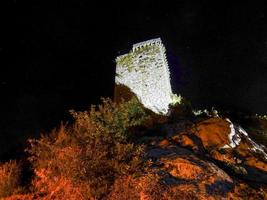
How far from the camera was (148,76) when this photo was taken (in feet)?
44.4

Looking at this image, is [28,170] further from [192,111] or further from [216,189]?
[192,111]

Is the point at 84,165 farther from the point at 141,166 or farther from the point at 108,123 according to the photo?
the point at 108,123

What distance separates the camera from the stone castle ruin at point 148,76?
13.3m

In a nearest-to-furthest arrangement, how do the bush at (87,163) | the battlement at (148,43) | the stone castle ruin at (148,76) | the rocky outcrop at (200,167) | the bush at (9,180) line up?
the rocky outcrop at (200,167)
the bush at (87,163)
the bush at (9,180)
the stone castle ruin at (148,76)
the battlement at (148,43)

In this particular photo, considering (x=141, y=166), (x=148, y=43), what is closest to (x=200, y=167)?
(x=141, y=166)

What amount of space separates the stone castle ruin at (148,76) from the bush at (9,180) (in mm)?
6333

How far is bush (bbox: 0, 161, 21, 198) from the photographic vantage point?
7.21m

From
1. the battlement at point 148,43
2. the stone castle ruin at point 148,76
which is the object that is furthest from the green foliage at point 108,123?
the battlement at point 148,43

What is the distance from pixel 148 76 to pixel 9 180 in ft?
24.3

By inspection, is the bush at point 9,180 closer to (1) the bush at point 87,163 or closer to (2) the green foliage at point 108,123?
(1) the bush at point 87,163

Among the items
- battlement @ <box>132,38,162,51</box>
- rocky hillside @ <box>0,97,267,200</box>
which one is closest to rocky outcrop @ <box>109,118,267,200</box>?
rocky hillside @ <box>0,97,267,200</box>

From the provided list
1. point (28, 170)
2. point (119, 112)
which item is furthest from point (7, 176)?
point (119, 112)

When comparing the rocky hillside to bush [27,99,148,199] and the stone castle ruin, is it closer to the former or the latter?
bush [27,99,148,199]

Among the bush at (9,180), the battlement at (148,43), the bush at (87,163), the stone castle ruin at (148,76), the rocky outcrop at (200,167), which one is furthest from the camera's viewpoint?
the battlement at (148,43)
